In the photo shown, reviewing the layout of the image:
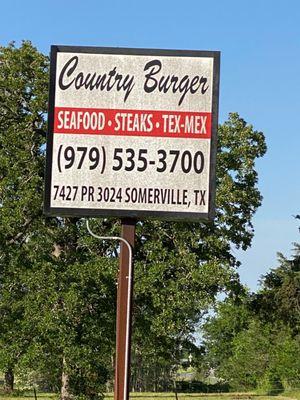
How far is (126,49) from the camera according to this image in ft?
30.8

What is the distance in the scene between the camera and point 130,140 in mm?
9227

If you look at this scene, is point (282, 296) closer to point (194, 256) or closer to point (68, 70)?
point (194, 256)

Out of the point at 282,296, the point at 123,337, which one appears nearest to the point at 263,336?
the point at 282,296

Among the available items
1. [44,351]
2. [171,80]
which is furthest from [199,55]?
[44,351]

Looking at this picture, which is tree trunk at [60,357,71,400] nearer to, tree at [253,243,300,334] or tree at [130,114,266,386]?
tree at [130,114,266,386]

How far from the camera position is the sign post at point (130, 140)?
Result: 9.20 m

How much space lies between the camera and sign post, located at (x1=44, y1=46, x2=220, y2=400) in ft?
30.2

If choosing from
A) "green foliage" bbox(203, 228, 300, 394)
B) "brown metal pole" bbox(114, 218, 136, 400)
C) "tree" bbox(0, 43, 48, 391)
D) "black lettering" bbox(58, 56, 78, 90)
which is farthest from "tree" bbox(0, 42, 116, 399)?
"black lettering" bbox(58, 56, 78, 90)

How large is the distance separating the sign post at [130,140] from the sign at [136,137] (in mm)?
12

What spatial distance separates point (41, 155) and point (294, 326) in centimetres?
1320

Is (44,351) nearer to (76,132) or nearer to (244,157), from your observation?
(244,157)

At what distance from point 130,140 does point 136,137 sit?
0.08 metres

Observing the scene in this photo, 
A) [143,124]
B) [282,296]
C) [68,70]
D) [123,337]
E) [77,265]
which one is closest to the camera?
[123,337]

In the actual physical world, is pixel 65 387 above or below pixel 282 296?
below
